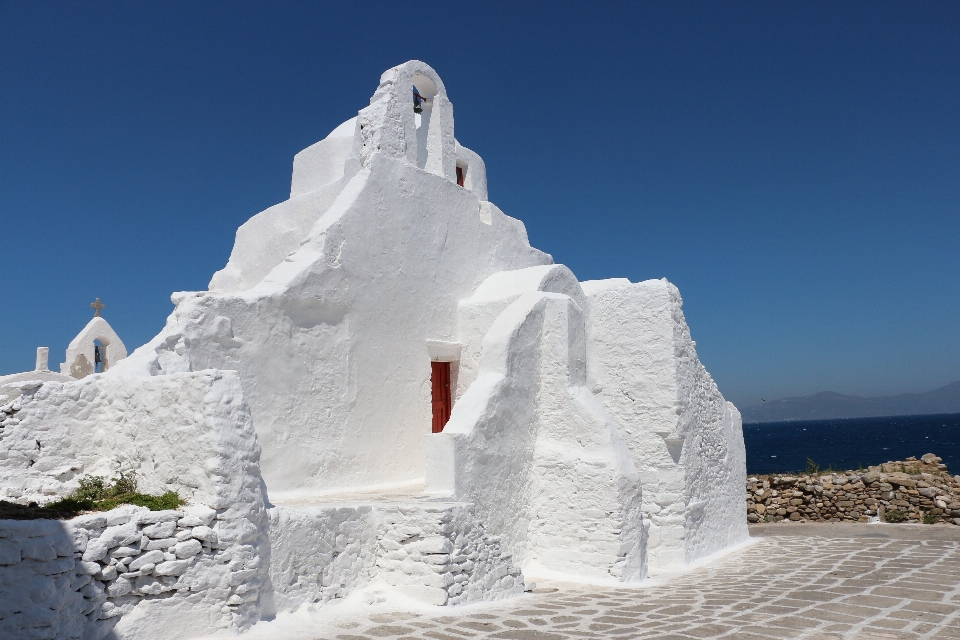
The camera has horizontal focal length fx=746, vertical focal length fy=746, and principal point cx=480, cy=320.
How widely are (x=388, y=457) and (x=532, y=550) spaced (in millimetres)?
2217

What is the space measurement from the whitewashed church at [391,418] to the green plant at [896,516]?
430 cm

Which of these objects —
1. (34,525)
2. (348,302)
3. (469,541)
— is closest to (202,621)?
(34,525)

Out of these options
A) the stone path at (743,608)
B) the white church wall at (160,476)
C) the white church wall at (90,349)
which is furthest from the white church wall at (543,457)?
the white church wall at (90,349)

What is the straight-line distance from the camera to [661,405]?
11062mm

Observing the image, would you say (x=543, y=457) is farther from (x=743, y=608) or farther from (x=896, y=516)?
(x=896, y=516)

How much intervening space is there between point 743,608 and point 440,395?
524 centimetres

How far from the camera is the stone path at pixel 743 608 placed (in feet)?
20.2

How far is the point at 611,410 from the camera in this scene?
11477 mm

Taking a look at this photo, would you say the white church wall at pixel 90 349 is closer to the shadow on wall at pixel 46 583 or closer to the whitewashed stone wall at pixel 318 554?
the whitewashed stone wall at pixel 318 554

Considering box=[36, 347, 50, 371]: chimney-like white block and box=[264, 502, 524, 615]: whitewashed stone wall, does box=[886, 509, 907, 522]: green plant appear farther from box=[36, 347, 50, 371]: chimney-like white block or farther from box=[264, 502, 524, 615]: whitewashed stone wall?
box=[36, 347, 50, 371]: chimney-like white block

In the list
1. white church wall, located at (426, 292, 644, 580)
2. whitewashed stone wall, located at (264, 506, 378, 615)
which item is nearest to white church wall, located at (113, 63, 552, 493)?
white church wall, located at (426, 292, 644, 580)

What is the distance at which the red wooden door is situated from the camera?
10.9 meters

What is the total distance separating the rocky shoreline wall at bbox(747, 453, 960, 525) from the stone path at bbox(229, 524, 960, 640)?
5055 millimetres

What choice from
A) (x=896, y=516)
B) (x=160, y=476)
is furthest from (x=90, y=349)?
(x=896, y=516)
